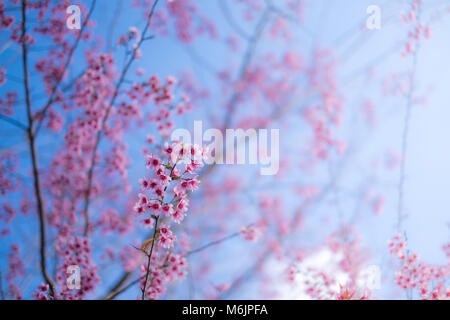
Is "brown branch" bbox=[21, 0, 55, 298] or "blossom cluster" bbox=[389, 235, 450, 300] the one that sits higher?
"brown branch" bbox=[21, 0, 55, 298]

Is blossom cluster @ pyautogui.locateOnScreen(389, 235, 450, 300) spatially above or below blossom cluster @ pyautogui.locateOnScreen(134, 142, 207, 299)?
below

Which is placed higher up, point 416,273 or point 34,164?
point 34,164

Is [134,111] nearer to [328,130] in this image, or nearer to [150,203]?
[150,203]

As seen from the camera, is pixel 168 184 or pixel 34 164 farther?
pixel 34 164

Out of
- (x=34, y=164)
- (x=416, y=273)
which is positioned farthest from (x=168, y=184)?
(x=416, y=273)

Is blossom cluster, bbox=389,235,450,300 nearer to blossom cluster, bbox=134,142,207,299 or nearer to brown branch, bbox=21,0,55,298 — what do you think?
blossom cluster, bbox=134,142,207,299

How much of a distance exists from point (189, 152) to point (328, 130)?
538 cm

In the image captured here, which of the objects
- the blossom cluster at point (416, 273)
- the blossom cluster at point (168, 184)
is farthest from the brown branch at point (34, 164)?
the blossom cluster at point (416, 273)

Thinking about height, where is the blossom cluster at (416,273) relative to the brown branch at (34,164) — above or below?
below

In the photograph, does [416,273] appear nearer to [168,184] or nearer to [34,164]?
[168,184]

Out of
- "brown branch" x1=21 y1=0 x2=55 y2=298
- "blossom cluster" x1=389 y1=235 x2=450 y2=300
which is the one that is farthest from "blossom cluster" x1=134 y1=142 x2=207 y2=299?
"blossom cluster" x1=389 y1=235 x2=450 y2=300

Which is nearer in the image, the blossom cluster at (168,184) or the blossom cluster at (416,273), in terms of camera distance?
the blossom cluster at (168,184)

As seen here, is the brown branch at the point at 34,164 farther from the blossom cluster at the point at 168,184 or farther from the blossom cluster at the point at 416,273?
the blossom cluster at the point at 416,273

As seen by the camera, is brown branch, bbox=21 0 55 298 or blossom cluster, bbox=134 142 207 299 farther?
brown branch, bbox=21 0 55 298
